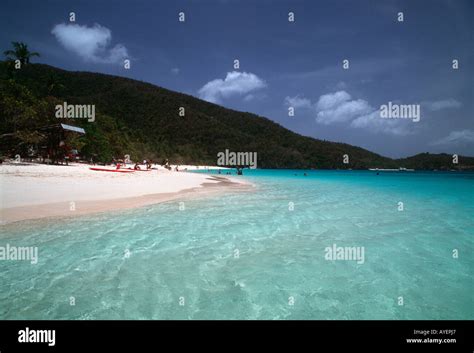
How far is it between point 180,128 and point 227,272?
5495 inches

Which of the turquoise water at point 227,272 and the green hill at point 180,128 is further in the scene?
the green hill at point 180,128

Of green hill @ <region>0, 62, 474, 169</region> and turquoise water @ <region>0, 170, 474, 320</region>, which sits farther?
green hill @ <region>0, 62, 474, 169</region>

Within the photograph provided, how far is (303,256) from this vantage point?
790 centimetres

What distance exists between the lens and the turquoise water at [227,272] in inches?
194

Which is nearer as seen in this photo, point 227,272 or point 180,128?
point 227,272

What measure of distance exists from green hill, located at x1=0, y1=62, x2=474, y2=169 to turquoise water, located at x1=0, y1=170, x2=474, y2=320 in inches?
2296

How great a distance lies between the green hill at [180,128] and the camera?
101 metres

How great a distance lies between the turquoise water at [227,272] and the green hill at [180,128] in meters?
58.3

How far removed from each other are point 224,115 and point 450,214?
522 feet

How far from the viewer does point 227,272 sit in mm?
6582

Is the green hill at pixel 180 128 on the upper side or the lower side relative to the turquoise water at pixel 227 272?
upper

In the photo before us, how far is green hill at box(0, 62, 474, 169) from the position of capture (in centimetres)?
10069

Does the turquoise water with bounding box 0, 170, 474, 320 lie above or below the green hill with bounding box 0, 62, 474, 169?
below
